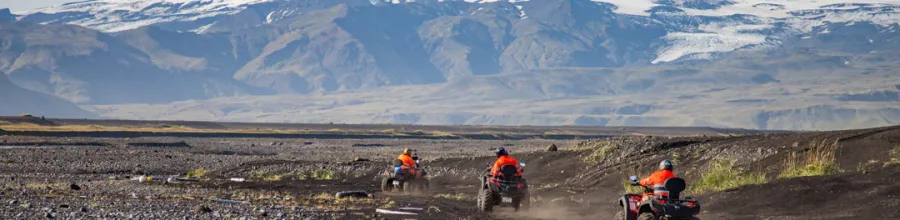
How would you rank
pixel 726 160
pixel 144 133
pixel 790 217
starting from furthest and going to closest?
pixel 144 133 → pixel 726 160 → pixel 790 217

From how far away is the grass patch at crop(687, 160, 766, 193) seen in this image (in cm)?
3106

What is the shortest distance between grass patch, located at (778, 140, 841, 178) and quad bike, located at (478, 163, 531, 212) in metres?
6.27

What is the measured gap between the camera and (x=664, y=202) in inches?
850

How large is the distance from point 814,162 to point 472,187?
1359 centimetres

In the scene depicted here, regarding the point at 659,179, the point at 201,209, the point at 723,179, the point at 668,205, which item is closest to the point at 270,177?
the point at 723,179

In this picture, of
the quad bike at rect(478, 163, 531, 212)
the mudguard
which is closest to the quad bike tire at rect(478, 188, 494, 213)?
the quad bike at rect(478, 163, 531, 212)

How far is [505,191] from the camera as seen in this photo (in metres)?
29.1

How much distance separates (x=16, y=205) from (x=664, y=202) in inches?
502

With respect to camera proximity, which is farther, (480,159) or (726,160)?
(480,159)

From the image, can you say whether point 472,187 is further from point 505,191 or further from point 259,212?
point 259,212

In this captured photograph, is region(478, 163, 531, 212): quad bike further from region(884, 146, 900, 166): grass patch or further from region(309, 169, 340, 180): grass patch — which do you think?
region(309, 169, 340, 180): grass patch

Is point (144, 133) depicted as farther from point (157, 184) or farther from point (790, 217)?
point (790, 217)

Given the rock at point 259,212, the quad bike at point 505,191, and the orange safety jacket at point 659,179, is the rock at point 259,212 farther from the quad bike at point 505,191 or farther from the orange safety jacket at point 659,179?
the orange safety jacket at point 659,179

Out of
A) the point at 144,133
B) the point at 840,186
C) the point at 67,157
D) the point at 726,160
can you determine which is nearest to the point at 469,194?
the point at 726,160
